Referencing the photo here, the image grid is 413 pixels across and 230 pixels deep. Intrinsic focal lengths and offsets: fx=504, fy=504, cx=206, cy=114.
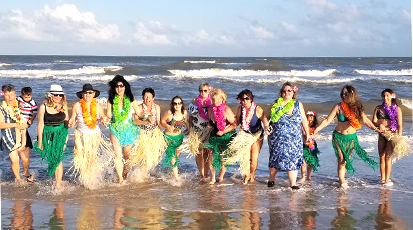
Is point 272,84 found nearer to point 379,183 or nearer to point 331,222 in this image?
point 379,183

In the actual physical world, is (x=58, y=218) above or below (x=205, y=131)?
below

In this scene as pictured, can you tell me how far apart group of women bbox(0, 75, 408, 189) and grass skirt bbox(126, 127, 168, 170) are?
0.01m

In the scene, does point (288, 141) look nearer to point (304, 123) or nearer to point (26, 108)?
point (304, 123)

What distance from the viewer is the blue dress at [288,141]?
6617 mm

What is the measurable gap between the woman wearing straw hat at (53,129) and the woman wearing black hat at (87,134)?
0.50ft

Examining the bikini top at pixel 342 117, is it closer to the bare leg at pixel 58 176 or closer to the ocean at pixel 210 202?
the ocean at pixel 210 202

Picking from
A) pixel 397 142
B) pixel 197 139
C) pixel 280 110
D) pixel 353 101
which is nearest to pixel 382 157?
pixel 397 142

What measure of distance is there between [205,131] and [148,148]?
840mm

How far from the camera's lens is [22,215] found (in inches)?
219

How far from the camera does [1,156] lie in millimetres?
9125

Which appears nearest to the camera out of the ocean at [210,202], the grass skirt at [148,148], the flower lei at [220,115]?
the ocean at [210,202]

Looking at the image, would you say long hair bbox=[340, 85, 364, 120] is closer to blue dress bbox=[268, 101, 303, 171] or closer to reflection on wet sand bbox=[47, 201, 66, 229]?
blue dress bbox=[268, 101, 303, 171]

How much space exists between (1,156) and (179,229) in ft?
17.5

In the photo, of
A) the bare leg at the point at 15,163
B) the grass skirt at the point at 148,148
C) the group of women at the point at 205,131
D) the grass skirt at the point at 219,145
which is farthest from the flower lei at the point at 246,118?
the bare leg at the point at 15,163
